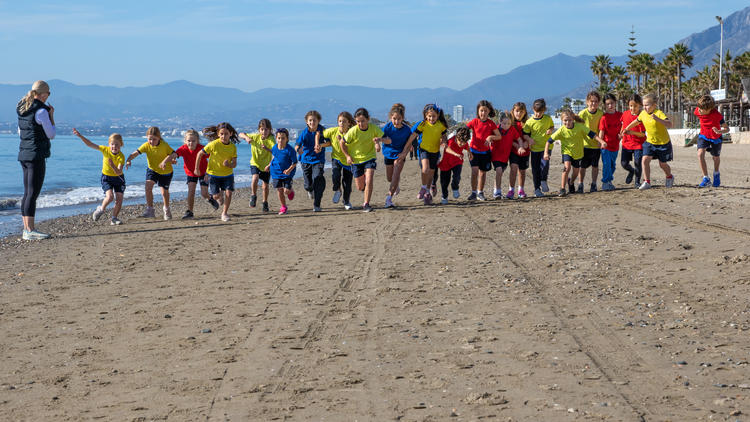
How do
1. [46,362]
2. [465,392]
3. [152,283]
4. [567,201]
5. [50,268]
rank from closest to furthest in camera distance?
[465,392]
[46,362]
[152,283]
[50,268]
[567,201]

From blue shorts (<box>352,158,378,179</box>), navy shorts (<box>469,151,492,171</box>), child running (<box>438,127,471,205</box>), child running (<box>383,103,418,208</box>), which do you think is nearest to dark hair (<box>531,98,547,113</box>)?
navy shorts (<box>469,151,492,171</box>)

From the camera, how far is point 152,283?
7543mm

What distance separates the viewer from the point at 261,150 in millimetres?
13625

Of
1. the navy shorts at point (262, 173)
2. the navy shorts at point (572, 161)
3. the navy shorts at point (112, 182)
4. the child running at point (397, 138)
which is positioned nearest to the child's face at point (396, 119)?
the child running at point (397, 138)

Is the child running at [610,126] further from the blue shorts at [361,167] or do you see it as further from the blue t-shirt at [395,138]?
the blue shorts at [361,167]

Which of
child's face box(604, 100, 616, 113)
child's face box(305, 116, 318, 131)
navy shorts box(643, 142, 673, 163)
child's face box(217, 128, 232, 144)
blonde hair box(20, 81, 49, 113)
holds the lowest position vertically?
navy shorts box(643, 142, 673, 163)

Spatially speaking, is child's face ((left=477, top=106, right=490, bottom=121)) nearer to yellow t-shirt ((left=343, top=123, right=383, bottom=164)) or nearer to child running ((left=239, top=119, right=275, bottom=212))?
yellow t-shirt ((left=343, top=123, right=383, bottom=164))

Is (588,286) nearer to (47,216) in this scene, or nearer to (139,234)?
(139,234)

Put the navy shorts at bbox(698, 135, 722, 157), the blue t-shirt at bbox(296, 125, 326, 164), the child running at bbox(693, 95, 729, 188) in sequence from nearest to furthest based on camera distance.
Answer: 1. the blue t-shirt at bbox(296, 125, 326, 164)
2. the child running at bbox(693, 95, 729, 188)
3. the navy shorts at bbox(698, 135, 722, 157)

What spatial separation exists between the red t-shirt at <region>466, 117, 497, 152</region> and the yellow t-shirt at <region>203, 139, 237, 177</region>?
4.08m

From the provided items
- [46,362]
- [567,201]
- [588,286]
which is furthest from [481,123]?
[46,362]

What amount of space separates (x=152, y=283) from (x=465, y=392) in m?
4.27

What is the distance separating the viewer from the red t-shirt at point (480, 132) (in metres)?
13.3

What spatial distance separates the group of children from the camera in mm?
12719
